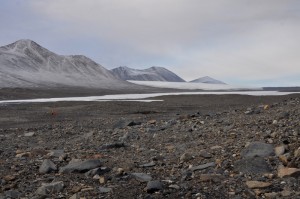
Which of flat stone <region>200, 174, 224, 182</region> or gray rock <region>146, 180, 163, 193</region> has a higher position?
flat stone <region>200, 174, 224, 182</region>

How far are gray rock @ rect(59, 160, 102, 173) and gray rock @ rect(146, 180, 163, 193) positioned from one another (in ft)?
5.61

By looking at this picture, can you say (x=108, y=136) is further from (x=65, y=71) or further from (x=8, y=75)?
(x=65, y=71)

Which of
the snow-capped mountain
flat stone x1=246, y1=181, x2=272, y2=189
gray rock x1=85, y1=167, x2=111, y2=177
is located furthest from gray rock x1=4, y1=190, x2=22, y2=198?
the snow-capped mountain

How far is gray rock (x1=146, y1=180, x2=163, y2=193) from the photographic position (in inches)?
263

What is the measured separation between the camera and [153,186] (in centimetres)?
671

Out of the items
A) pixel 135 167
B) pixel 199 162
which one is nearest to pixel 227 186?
pixel 199 162

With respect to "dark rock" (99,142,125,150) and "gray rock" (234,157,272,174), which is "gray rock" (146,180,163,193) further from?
"dark rock" (99,142,125,150)

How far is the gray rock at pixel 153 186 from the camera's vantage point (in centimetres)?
667

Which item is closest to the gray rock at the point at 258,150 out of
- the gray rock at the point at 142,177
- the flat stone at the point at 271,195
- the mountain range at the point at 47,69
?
the flat stone at the point at 271,195

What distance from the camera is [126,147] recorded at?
408 inches

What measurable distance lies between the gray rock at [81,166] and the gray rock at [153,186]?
1709 mm

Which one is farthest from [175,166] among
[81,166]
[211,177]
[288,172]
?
[288,172]

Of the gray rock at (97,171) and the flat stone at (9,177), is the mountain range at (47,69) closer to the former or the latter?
the flat stone at (9,177)

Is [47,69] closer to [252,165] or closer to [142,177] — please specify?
[142,177]
